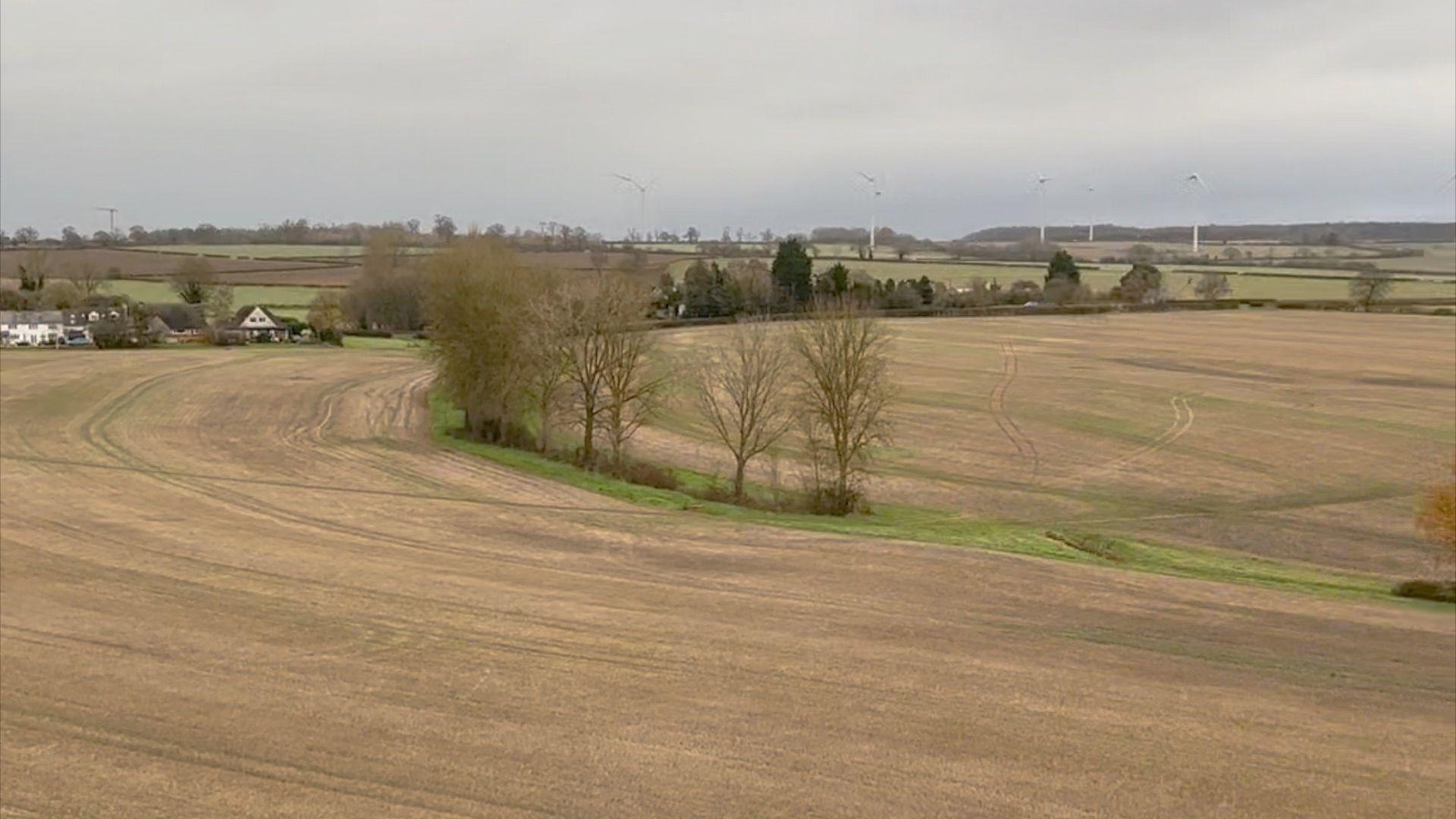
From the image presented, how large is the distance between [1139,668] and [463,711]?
10463 millimetres

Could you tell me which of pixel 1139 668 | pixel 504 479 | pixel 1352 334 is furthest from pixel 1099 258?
pixel 1139 668

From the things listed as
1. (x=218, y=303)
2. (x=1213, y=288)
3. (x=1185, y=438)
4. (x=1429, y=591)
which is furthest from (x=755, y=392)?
(x=1213, y=288)

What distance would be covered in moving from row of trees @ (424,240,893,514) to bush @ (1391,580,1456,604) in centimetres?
1402

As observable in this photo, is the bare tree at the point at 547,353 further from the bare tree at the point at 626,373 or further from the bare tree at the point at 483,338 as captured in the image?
the bare tree at the point at 626,373

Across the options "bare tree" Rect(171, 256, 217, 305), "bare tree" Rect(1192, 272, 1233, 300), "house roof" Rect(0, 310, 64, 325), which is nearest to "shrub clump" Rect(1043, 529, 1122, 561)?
"house roof" Rect(0, 310, 64, 325)

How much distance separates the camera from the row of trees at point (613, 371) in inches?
1384

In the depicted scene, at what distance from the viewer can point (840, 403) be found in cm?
3462

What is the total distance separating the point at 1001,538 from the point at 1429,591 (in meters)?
9.44

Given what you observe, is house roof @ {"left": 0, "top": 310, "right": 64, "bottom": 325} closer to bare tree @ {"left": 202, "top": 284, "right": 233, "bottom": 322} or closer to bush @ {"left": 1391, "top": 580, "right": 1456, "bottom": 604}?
bare tree @ {"left": 202, "top": 284, "right": 233, "bottom": 322}

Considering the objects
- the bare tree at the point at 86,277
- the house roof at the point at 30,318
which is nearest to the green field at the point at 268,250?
the bare tree at the point at 86,277

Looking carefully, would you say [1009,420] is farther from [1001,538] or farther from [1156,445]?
[1001,538]

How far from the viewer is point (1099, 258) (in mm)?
156000

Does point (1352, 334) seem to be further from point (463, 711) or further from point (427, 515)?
point (463, 711)

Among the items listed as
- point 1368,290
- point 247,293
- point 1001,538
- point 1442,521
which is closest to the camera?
point 1442,521
